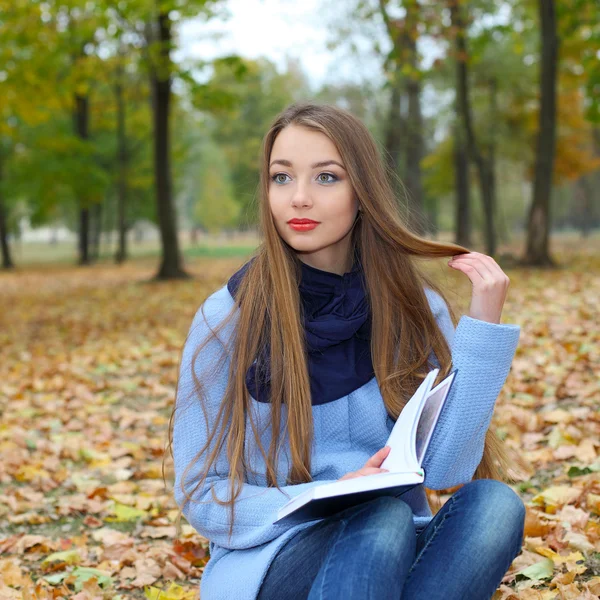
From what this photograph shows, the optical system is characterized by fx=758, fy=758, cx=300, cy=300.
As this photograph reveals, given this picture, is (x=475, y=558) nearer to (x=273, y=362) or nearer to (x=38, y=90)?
(x=273, y=362)

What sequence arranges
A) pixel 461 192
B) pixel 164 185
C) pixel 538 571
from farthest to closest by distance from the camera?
pixel 461 192 < pixel 164 185 < pixel 538 571

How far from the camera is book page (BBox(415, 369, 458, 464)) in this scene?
6.73 ft

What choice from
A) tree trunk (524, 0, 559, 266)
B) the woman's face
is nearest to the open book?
the woman's face

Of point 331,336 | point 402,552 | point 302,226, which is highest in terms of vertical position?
point 302,226

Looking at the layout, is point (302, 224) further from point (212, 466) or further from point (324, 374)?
point (212, 466)

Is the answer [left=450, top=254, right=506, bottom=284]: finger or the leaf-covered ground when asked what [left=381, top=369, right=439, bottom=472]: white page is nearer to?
[left=450, top=254, right=506, bottom=284]: finger

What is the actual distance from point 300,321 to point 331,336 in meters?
0.11

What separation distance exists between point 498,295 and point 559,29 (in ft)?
46.0

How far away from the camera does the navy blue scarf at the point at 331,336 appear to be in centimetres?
236

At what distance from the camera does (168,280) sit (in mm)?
16750

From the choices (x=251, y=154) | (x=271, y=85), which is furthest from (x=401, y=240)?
(x=271, y=85)

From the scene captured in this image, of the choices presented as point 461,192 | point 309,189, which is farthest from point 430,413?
point 461,192

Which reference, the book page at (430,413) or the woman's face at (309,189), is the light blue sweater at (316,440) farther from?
the woman's face at (309,189)

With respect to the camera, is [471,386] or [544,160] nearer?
[471,386]
